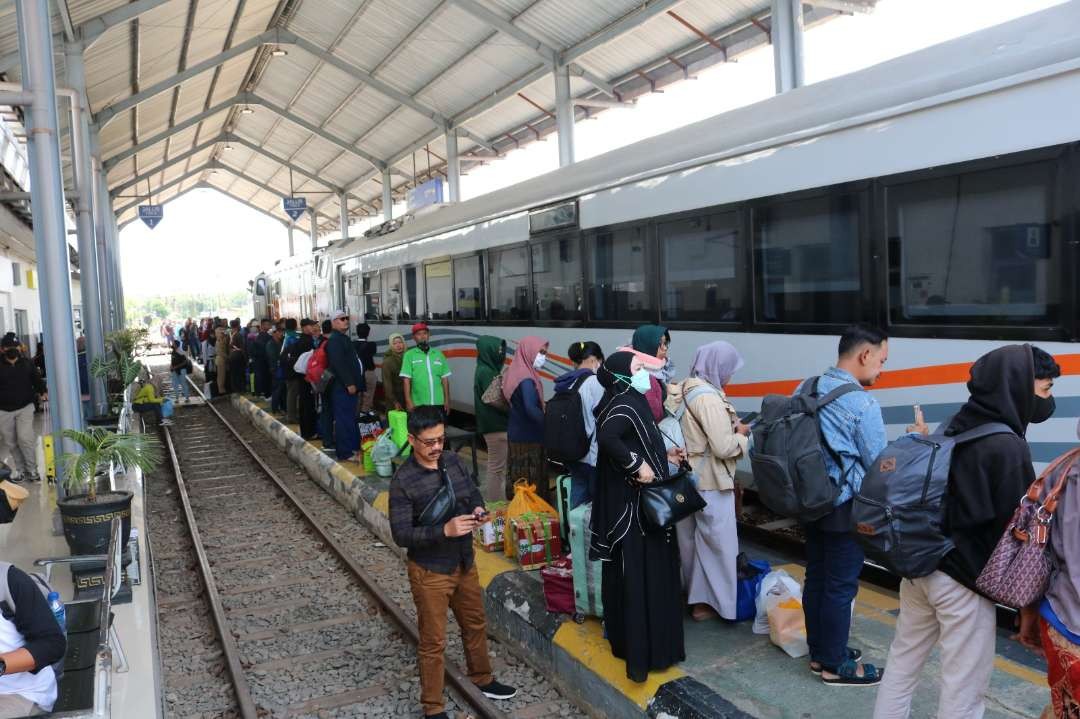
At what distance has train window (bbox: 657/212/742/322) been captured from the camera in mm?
6969

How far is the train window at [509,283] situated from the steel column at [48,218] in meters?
4.64

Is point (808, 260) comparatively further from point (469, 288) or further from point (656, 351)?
point (469, 288)

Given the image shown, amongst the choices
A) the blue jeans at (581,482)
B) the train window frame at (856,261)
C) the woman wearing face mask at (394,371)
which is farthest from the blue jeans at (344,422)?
the blue jeans at (581,482)

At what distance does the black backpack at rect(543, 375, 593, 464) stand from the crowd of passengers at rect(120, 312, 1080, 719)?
11 cm

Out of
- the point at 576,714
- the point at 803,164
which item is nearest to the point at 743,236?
the point at 803,164

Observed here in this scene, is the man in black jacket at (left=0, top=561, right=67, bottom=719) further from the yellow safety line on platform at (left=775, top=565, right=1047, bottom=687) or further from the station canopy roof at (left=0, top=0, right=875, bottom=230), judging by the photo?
the station canopy roof at (left=0, top=0, right=875, bottom=230)

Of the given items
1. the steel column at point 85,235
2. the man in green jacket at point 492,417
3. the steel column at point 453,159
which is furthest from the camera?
the steel column at point 453,159

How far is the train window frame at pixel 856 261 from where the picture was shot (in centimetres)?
579

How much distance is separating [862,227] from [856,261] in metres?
0.24

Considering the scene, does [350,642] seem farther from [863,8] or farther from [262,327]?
[262,327]

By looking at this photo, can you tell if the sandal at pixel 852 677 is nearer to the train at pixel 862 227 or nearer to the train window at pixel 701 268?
the train at pixel 862 227

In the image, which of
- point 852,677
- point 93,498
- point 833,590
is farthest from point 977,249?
point 93,498

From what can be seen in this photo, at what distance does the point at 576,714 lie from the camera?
Answer: 4.79 m

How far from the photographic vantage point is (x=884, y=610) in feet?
17.1
